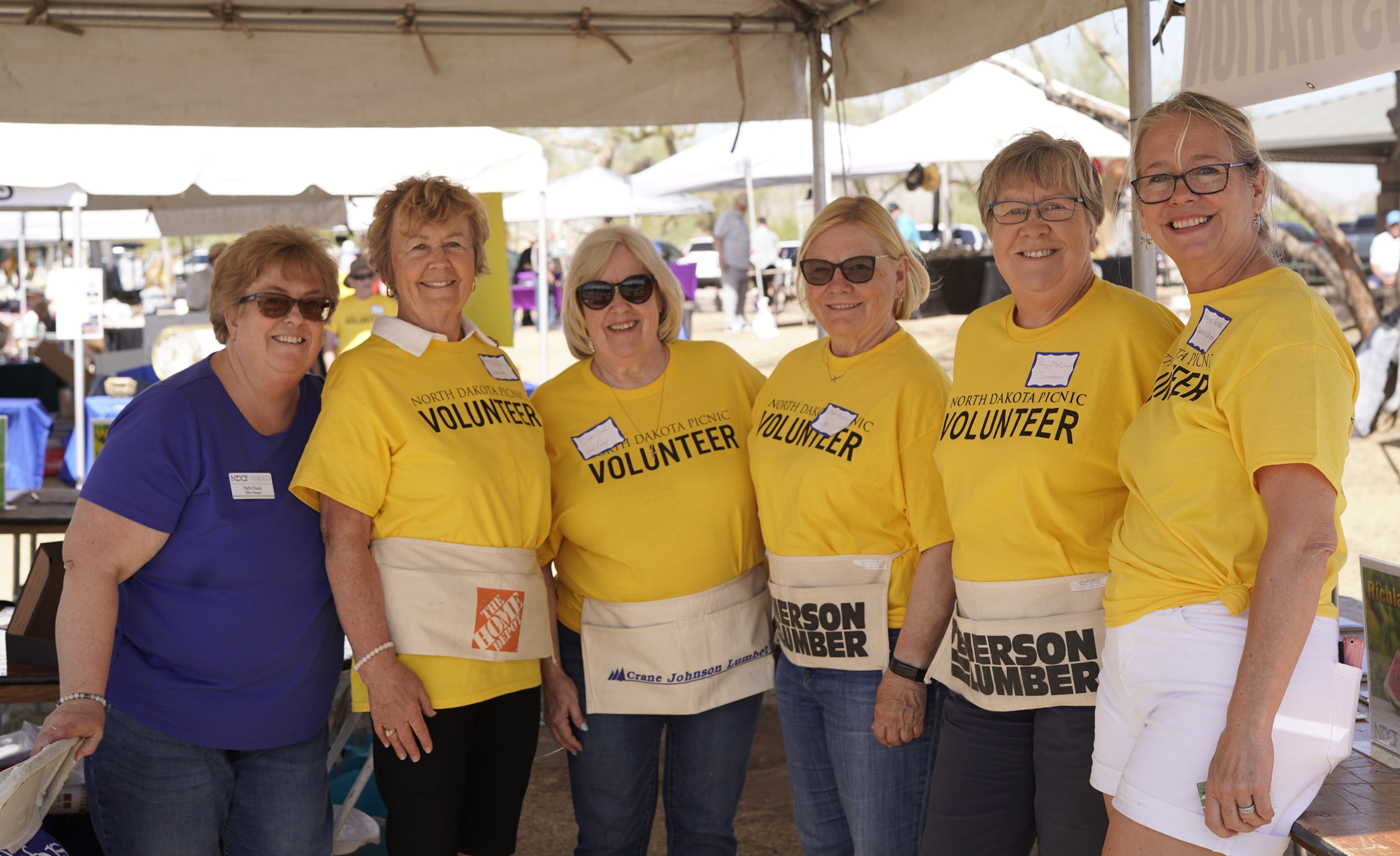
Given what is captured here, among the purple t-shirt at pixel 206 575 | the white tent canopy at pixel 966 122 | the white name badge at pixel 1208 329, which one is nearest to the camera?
the white name badge at pixel 1208 329

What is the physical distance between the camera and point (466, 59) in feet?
11.1

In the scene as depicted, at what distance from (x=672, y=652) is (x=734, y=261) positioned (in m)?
15.1

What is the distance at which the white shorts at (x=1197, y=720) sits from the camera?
1.39 metres

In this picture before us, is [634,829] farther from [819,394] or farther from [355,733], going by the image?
[355,733]

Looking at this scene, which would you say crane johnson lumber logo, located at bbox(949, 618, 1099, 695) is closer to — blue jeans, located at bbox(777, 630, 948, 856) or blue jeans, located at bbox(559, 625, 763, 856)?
blue jeans, located at bbox(777, 630, 948, 856)

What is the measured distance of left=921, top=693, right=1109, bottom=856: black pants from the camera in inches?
68.9

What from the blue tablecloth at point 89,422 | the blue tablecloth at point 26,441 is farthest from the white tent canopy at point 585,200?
the blue tablecloth at point 26,441

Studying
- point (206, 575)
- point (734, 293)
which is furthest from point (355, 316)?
point (734, 293)

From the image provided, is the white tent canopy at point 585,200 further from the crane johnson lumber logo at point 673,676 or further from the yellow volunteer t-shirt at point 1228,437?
the yellow volunteer t-shirt at point 1228,437

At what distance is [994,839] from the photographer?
1.88 metres

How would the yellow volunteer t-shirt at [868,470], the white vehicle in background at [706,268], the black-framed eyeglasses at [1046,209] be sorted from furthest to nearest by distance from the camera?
the white vehicle in background at [706,268], the yellow volunteer t-shirt at [868,470], the black-framed eyeglasses at [1046,209]

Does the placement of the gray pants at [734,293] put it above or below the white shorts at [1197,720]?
above

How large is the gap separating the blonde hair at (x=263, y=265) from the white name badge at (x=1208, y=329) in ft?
5.14

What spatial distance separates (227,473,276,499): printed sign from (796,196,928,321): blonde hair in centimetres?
116
